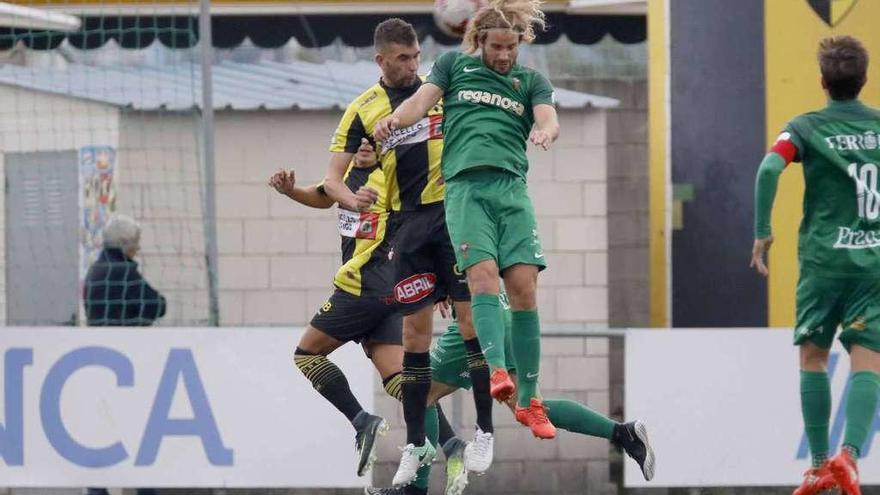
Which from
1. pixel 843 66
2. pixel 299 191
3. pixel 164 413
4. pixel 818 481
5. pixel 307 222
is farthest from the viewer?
pixel 307 222

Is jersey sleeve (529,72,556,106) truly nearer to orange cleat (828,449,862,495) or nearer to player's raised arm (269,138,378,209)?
player's raised arm (269,138,378,209)

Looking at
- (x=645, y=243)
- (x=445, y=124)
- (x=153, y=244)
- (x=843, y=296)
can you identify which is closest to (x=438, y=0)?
(x=445, y=124)

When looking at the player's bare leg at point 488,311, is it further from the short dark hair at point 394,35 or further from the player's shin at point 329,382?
the player's shin at point 329,382

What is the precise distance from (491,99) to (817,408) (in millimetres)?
2161

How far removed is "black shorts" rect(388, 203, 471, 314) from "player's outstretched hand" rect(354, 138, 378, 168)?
381 millimetres

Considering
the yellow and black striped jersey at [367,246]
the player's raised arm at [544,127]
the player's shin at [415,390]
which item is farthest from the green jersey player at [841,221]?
the yellow and black striped jersey at [367,246]

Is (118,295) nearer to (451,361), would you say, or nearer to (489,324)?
(451,361)

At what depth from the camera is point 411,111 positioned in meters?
8.34

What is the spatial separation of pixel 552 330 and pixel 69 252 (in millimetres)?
3401

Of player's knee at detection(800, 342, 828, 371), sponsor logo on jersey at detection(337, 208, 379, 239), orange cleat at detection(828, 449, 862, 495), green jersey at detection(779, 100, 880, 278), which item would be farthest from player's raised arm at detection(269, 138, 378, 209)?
orange cleat at detection(828, 449, 862, 495)

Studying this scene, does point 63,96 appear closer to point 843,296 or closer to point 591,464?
point 591,464

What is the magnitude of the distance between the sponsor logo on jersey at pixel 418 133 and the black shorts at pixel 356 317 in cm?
97

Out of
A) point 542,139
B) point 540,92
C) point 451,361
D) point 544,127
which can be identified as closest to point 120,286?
point 451,361

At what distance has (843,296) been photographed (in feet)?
28.7
